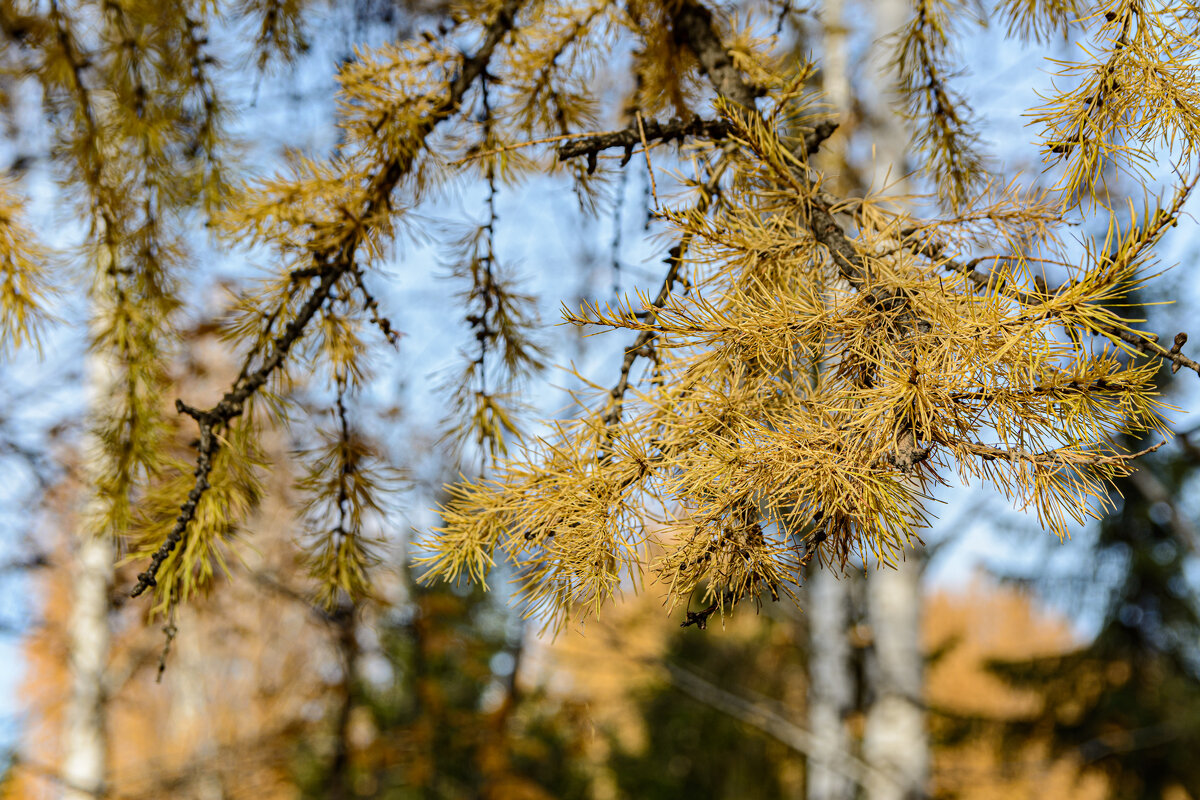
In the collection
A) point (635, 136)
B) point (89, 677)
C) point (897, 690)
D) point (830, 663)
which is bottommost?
point (89, 677)

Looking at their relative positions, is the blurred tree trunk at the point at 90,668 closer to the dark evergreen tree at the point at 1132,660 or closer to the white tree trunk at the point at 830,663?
the white tree trunk at the point at 830,663

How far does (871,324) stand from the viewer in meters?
0.80

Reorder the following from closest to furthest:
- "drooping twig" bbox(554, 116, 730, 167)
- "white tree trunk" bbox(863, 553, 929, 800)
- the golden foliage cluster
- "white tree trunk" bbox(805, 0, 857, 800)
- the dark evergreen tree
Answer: the golden foliage cluster < "drooping twig" bbox(554, 116, 730, 167) < "white tree trunk" bbox(863, 553, 929, 800) < "white tree trunk" bbox(805, 0, 857, 800) < the dark evergreen tree

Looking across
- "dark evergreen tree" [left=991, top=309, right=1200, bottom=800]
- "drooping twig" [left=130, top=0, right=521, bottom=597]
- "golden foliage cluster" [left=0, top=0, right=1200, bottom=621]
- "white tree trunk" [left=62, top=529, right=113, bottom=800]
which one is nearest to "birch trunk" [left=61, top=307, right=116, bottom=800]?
"white tree trunk" [left=62, top=529, right=113, bottom=800]

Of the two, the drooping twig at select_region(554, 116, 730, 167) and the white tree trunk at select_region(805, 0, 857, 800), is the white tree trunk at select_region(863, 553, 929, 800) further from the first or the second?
the drooping twig at select_region(554, 116, 730, 167)

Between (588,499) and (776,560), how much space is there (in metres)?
0.22

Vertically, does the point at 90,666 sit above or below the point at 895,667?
below

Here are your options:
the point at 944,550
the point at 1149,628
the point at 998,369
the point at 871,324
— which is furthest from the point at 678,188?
the point at 1149,628

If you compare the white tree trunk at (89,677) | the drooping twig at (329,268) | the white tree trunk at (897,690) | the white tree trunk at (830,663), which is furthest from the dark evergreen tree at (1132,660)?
the white tree trunk at (89,677)

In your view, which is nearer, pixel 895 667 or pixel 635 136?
pixel 635 136

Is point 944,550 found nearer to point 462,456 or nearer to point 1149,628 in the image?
point 1149,628

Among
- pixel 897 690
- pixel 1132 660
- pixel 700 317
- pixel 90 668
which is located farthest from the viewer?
pixel 1132 660

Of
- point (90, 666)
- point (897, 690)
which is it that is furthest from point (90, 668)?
point (897, 690)

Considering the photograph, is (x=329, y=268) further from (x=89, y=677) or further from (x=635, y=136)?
(x=89, y=677)
